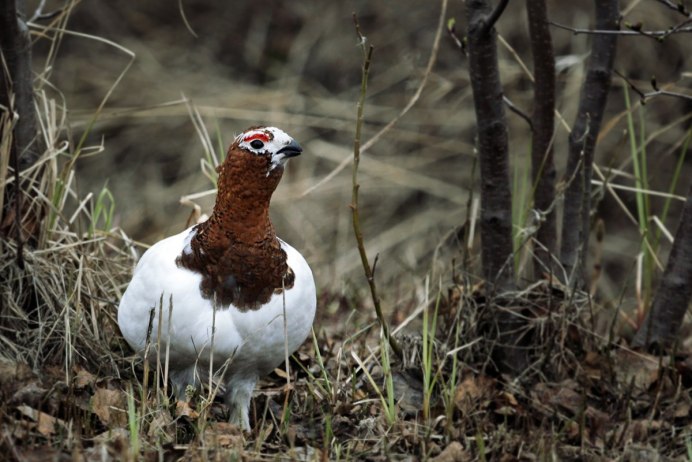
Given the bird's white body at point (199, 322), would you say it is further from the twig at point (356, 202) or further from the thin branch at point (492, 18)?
the thin branch at point (492, 18)

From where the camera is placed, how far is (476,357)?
3.86 metres

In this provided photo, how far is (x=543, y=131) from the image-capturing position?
3875mm

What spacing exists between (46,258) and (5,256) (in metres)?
0.15

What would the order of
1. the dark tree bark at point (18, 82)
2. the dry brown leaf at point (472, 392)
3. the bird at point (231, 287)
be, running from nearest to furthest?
1. the bird at point (231, 287)
2. the dry brown leaf at point (472, 392)
3. the dark tree bark at point (18, 82)

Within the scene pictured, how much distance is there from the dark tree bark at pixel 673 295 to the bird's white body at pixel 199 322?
131 centimetres

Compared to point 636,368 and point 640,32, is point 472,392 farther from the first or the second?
point 640,32

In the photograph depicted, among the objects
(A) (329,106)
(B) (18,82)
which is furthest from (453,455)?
(A) (329,106)

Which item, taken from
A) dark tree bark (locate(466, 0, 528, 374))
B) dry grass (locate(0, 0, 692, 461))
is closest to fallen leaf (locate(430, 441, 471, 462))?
dry grass (locate(0, 0, 692, 461))

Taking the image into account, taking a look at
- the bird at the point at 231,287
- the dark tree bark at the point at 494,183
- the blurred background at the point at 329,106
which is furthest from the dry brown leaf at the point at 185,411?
the blurred background at the point at 329,106

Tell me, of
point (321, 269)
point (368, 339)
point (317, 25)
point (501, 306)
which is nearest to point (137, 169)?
point (317, 25)

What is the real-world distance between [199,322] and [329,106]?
4457 mm

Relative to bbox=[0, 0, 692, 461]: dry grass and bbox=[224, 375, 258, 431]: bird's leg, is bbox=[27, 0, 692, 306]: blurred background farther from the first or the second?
bbox=[224, 375, 258, 431]: bird's leg

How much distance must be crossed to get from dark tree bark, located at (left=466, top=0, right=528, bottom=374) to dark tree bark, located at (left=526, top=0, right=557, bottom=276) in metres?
0.17

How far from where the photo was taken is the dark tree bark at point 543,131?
3.76 metres
